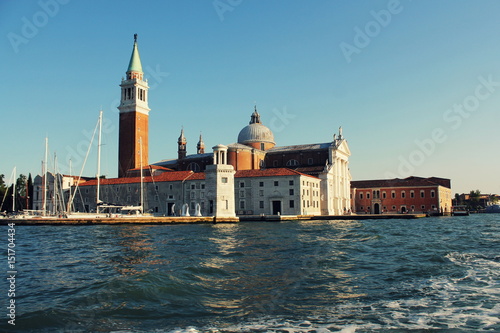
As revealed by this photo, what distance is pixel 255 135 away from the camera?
5797 cm

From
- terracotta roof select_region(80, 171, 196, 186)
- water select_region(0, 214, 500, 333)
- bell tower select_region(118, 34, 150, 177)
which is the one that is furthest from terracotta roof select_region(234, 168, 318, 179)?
water select_region(0, 214, 500, 333)

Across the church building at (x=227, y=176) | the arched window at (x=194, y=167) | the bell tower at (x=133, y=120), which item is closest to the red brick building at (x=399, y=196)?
the church building at (x=227, y=176)

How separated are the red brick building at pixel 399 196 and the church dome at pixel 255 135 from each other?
46.8 ft

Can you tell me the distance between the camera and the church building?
43.4 m

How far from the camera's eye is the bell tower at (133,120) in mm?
55812

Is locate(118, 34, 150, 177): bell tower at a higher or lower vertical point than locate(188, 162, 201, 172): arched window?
higher

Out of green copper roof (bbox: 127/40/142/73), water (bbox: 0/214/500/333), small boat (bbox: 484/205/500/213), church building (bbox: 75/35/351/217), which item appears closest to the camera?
water (bbox: 0/214/500/333)

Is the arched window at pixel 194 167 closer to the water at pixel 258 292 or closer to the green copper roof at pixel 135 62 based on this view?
the green copper roof at pixel 135 62

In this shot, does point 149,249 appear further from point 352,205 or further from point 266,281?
point 352,205

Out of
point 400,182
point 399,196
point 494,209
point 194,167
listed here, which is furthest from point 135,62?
point 494,209

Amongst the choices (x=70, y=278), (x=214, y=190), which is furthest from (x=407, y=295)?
(x=214, y=190)

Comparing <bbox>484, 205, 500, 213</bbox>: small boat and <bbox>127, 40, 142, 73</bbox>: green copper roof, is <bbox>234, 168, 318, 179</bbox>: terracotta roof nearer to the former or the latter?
<bbox>127, 40, 142, 73</bbox>: green copper roof

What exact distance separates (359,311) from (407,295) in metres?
1.44

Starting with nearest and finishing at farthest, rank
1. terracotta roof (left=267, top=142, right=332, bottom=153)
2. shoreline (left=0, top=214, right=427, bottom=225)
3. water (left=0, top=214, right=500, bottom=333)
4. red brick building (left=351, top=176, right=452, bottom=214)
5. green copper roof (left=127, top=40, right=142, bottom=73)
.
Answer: water (left=0, top=214, right=500, bottom=333)
shoreline (left=0, top=214, right=427, bottom=225)
terracotta roof (left=267, top=142, right=332, bottom=153)
red brick building (left=351, top=176, right=452, bottom=214)
green copper roof (left=127, top=40, right=142, bottom=73)
